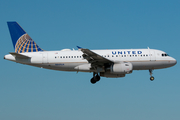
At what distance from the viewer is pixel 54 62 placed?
1719 inches

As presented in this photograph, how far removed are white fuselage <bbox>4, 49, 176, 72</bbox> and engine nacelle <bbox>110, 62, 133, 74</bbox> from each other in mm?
856

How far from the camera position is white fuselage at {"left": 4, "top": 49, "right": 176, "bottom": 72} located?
43.6 meters

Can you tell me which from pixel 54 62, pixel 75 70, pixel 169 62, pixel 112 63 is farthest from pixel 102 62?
pixel 169 62

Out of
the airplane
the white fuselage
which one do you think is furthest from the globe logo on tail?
the white fuselage

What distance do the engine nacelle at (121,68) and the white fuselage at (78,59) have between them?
2.81ft

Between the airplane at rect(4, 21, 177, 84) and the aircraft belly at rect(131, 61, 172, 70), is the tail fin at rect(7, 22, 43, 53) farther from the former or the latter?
the aircraft belly at rect(131, 61, 172, 70)

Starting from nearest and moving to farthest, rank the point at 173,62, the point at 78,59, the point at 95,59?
the point at 95,59, the point at 78,59, the point at 173,62

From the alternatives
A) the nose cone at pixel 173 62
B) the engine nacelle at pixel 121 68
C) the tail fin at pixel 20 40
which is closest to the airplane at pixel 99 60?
the engine nacelle at pixel 121 68

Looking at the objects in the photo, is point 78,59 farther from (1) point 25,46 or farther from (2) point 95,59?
(1) point 25,46

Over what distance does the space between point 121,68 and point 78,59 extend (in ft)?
20.8

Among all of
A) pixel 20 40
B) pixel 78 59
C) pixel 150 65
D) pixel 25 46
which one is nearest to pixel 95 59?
pixel 78 59

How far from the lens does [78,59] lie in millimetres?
43594

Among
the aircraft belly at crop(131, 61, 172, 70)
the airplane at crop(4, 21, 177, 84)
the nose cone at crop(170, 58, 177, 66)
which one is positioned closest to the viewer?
the airplane at crop(4, 21, 177, 84)

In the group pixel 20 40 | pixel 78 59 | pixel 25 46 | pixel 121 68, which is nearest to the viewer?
pixel 121 68
